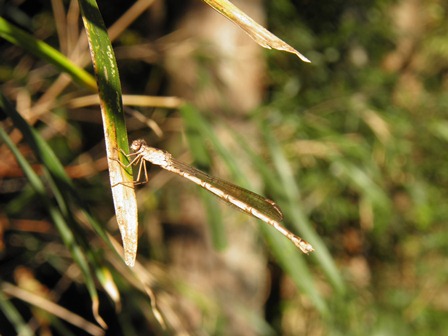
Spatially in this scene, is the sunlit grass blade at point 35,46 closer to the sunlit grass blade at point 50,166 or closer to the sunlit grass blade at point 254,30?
the sunlit grass blade at point 50,166

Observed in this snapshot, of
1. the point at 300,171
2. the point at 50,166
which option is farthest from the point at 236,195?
the point at 300,171

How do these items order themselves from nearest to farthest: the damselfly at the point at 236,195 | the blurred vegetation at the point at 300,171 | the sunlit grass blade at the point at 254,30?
the sunlit grass blade at the point at 254,30 → the damselfly at the point at 236,195 → the blurred vegetation at the point at 300,171

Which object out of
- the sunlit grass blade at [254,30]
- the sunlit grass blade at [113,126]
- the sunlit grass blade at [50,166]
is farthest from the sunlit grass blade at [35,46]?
the sunlit grass blade at [254,30]

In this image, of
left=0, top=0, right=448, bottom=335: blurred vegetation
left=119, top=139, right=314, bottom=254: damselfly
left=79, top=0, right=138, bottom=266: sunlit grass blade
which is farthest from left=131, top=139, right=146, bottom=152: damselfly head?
left=79, top=0, right=138, bottom=266: sunlit grass blade

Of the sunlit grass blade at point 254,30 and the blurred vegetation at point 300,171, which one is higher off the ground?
the blurred vegetation at point 300,171

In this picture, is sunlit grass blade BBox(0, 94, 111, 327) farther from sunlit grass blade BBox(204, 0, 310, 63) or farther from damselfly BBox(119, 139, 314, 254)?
sunlit grass blade BBox(204, 0, 310, 63)

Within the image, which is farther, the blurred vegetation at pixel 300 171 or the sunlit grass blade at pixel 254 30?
the blurred vegetation at pixel 300 171
